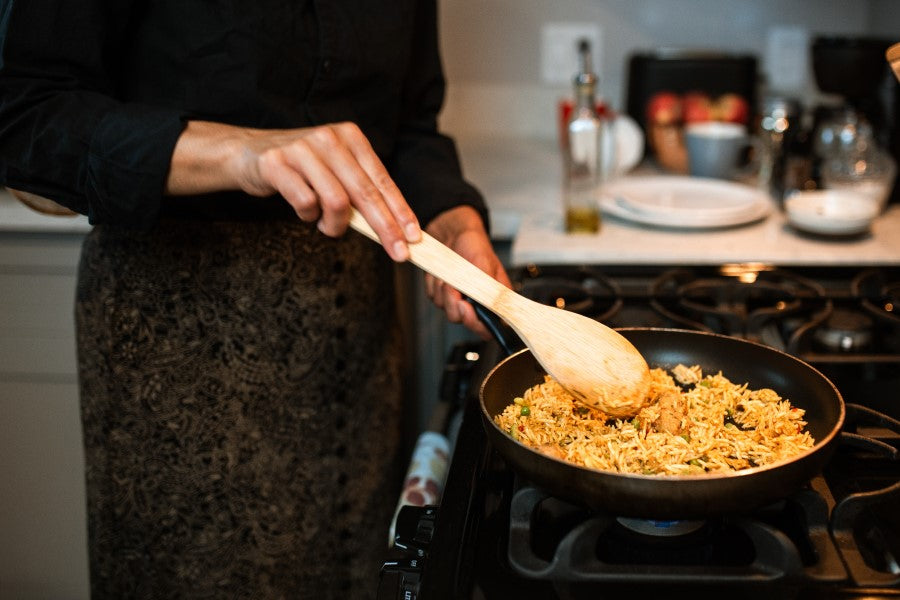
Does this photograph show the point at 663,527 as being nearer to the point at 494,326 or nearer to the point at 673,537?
the point at 673,537

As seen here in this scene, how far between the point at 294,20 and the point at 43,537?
1.32 metres

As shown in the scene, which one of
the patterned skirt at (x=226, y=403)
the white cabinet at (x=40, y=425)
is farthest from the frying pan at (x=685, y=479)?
the white cabinet at (x=40, y=425)

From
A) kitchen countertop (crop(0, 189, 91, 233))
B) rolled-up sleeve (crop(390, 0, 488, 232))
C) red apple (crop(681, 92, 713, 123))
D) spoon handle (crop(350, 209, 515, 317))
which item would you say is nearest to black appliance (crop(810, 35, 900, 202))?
red apple (crop(681, 92, 713, 123))

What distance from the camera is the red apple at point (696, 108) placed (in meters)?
2.14

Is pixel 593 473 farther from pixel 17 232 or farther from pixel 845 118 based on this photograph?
pixel 17 232

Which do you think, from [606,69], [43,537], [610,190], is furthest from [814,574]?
[606,69]

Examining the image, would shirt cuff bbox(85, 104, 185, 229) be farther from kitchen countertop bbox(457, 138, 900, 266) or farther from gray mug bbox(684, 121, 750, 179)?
gray mug bbox(684, 121, 750, 179)

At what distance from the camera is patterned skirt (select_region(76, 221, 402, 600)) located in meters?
1.25

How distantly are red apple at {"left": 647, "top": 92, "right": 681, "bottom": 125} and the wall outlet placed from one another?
289 millimetres

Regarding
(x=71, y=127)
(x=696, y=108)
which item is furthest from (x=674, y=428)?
(x=696, y=108)

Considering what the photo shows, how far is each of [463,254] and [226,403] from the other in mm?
396

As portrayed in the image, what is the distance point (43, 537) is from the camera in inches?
75.9

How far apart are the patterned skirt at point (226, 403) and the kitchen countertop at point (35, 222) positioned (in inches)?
18.5

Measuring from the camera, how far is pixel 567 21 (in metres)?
2.36
